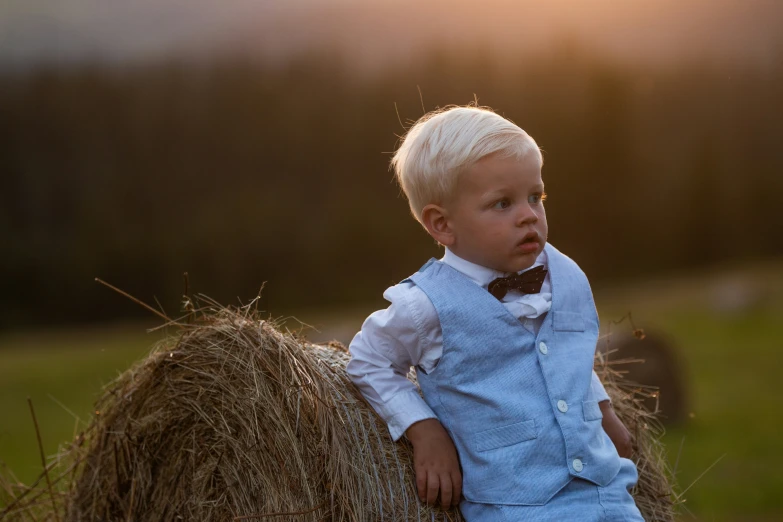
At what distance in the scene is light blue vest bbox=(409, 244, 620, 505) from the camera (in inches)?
101

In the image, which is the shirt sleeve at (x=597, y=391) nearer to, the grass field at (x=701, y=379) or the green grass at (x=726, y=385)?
the green grass at (x=726, y=385)

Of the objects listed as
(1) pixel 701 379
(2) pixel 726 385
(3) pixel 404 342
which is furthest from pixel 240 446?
(1) pixel 701 379

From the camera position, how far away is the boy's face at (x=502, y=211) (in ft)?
8.71

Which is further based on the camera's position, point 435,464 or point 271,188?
point 271,188

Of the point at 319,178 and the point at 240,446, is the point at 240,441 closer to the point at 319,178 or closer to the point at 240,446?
the point at 240,446

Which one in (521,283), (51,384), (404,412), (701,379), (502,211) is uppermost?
(502,211)

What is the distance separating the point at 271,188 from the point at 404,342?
19.9 m

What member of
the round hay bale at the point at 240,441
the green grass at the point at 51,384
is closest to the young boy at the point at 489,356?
the round hay bale at the point at 240,441

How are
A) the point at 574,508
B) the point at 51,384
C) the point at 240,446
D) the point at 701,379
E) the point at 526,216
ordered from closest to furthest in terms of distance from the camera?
the point at 574,508 → the point at 526,216 → the point at 240,446 → the point at 701,379 → the point at 51,384

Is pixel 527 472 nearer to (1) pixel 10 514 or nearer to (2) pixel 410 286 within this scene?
(2) pixel 410 286

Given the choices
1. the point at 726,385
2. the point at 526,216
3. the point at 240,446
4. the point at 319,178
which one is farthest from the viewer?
the point at 319,178

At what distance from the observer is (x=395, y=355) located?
8.94 ft

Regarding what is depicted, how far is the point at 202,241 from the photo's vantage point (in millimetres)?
21234

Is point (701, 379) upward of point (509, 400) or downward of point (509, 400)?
downward
